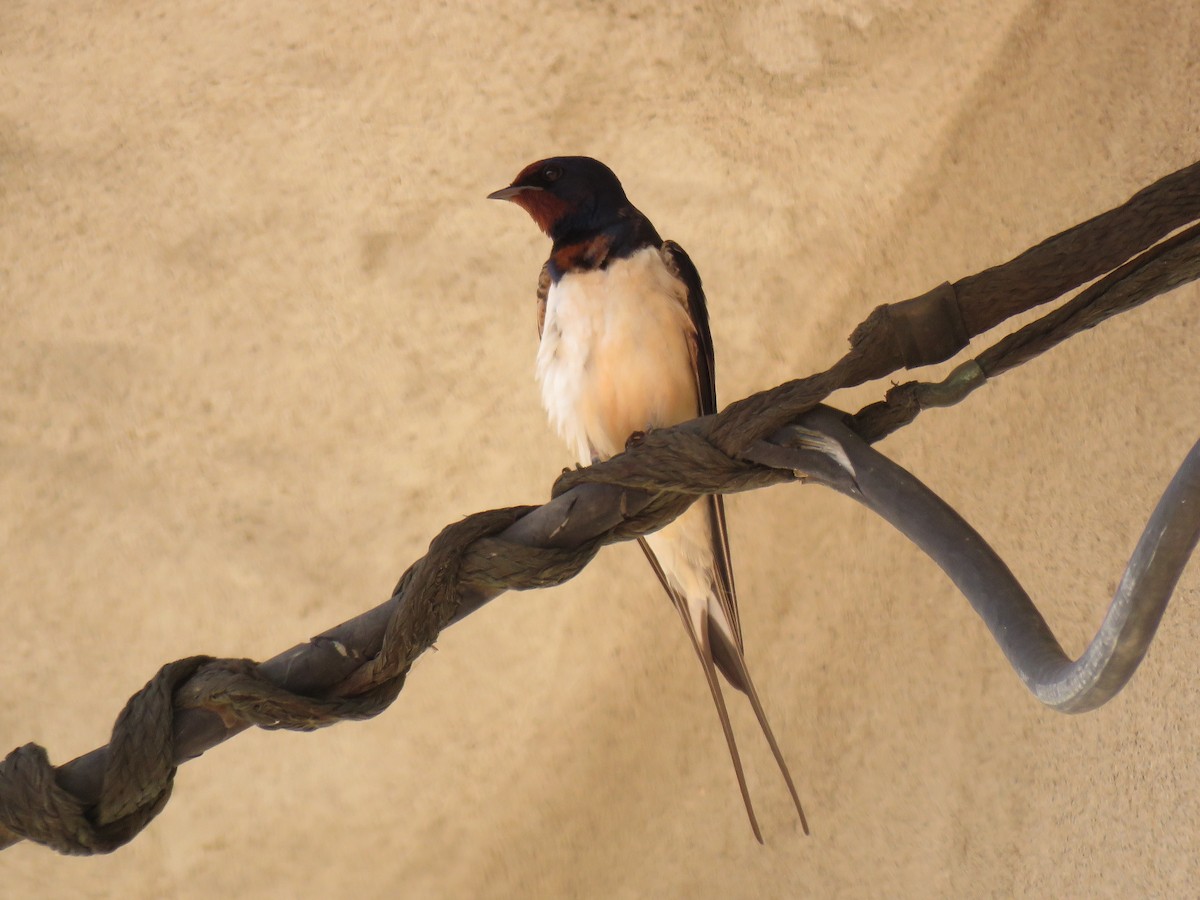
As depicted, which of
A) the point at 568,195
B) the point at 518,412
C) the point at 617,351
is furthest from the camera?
the point at 518,412

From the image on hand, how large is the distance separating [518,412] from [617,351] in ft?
3.26

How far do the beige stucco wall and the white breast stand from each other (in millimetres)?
804

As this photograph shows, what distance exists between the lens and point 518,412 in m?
2.87

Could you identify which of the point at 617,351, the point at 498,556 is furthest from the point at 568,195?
the point at 498,556

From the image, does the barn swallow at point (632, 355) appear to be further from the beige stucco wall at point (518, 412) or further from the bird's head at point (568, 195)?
the beige stucco wall at point (518, 412)

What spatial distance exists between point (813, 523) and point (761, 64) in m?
0.95

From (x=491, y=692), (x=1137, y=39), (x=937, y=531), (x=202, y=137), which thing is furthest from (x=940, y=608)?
(x=937, y=531)

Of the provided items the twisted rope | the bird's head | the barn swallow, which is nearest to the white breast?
the barn swallow

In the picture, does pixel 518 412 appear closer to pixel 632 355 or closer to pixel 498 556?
pixel 632 355

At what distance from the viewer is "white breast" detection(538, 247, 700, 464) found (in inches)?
74.7

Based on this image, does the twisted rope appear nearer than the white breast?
Yes

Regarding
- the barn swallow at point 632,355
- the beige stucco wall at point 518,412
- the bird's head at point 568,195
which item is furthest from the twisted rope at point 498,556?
the beige stucco wall at point 518,412

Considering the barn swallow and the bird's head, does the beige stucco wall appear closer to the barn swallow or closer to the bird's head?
the bird's head

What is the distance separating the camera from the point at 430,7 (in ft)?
8.25
